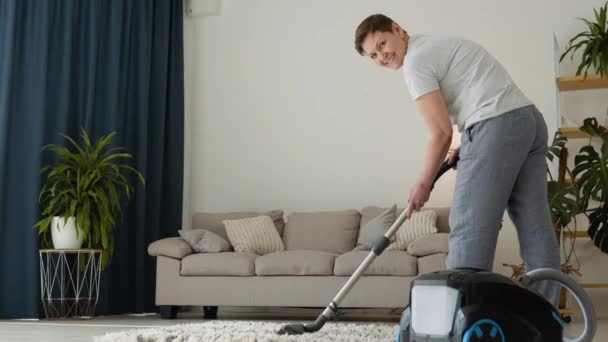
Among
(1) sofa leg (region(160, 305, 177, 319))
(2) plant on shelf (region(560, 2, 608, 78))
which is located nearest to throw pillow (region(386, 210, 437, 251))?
(2) plant on shelf (region(560, 2, 608, 78))

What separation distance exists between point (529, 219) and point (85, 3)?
14.1ft

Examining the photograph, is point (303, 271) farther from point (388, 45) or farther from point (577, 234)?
point (388, 45)

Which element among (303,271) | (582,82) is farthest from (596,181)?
(303,271)

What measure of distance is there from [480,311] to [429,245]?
338cm

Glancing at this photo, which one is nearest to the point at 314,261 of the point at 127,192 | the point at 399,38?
the point at 127,192

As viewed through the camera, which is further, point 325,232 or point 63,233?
point 325,232

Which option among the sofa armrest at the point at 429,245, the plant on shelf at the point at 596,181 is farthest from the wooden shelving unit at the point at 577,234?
the sofa armrest at the point at 429,245

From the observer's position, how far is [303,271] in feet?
16.0

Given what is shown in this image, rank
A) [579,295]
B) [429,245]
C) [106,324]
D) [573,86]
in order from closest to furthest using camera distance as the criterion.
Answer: [579,295] → [106,324] → [429,245] → [573,86]

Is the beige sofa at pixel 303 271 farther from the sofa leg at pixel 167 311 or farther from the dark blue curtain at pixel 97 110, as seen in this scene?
the dark blue curtain at pixel 97 110

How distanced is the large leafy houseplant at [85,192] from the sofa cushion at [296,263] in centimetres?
105

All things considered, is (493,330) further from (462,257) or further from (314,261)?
(314,261)

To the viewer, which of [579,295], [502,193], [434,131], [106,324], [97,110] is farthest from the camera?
[97,110]

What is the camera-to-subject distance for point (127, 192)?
5.29 meters
